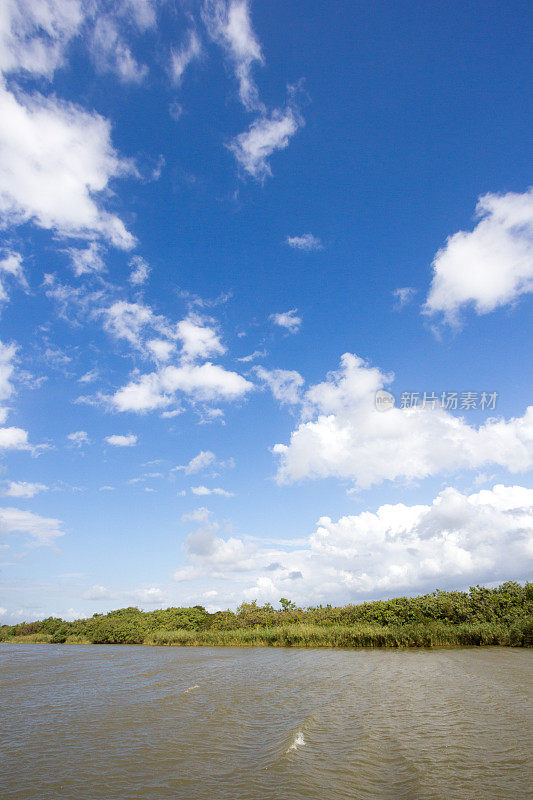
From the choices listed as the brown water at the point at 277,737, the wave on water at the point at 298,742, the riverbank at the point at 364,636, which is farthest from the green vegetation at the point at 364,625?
the wave on water at the point at 298,742

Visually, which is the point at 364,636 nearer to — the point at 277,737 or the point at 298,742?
the point at 277,737

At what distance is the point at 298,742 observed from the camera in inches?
352

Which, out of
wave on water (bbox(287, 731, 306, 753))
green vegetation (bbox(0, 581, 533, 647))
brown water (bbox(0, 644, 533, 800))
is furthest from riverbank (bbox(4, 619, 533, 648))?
wave on water (bbox(287, 731, 306, 753))

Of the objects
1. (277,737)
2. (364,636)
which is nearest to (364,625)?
(364,636)

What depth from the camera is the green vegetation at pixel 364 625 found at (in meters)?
30.3

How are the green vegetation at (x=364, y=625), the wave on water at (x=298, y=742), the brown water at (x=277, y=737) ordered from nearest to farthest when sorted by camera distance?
the brown water at (x=277, y=737) < the wave on water at (x=298, y=742) < the green vegetation at (x=364, y=625)

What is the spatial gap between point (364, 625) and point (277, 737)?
97.5 feet

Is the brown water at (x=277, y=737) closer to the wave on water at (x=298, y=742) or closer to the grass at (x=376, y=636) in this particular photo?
the wave on water at (x=298, y=742)

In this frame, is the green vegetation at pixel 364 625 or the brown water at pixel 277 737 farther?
the green vegetation at pixel 364 625

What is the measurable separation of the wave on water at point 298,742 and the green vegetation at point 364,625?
24.4 m

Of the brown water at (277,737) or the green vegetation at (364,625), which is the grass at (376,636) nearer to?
the green vegetation at (364,625)

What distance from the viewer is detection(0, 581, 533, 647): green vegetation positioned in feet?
99.5

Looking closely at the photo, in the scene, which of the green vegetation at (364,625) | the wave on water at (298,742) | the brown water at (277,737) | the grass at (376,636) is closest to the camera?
the brown water at (277,737)

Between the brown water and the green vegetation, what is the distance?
12.7 metres
